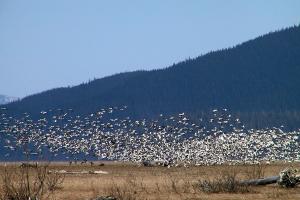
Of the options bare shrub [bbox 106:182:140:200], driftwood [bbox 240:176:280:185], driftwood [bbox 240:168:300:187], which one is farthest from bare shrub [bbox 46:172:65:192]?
driftwood [bbox 240:168:300:187]

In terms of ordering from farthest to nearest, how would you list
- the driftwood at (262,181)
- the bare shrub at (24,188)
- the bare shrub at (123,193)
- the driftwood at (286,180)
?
1. the driftwood at (262,181)
2. the driftwood at (286,180)
3. the bare shrub at (123,193)
4. the bare shrub at (24,188)

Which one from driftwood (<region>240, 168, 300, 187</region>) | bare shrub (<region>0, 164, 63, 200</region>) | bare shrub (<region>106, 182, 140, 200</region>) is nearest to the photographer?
bare shrub (<region>0, 164, 63, 200</region>)

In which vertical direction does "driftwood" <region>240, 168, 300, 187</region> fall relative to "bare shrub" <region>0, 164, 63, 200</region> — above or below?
below

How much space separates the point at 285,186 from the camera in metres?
28.1

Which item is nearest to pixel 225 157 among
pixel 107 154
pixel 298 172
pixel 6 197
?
pixel 107 154

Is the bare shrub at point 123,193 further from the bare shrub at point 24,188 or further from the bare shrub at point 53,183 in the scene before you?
the bare shrub at point 24,188

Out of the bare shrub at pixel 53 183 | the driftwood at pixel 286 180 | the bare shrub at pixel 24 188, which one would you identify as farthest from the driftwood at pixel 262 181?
the bare shrub at pixel 24 188

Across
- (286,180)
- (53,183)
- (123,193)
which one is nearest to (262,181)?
(286,180)

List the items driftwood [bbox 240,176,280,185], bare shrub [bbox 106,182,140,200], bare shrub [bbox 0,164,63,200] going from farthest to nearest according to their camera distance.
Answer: driftwood [bbox 240,176,280,185]
bare shrub [bbox 106,182,140,200]
bare shrub [bbox 0,164,63,200]

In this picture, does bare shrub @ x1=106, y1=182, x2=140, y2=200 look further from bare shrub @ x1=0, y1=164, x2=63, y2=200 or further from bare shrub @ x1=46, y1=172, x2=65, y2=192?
bare shrub @ x1=0, y1=164, x2=63, y2=200

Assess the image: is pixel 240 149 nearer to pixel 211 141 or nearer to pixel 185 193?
pixel 211 141

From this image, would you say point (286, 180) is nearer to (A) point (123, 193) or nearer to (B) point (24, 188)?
(A) point (123, 193)

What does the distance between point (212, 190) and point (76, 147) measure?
209ft

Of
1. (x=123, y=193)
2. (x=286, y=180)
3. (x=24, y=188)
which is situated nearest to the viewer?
(x=24, y=188)
